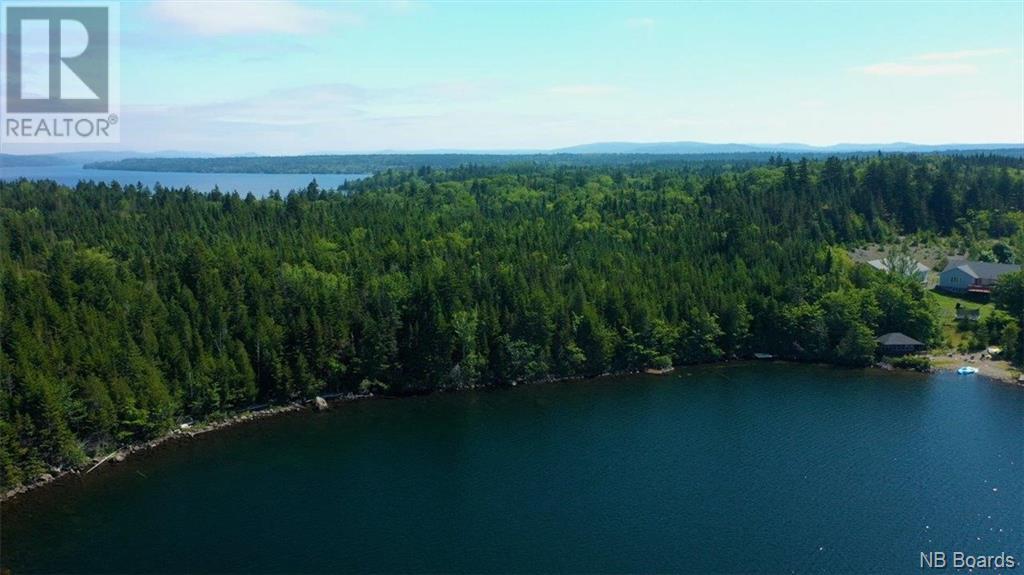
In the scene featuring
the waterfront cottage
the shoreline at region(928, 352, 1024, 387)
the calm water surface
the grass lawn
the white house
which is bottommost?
the calm water surface

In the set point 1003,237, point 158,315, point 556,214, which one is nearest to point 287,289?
point 158,315

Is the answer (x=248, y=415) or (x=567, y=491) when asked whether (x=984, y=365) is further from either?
(x=248, y=415)

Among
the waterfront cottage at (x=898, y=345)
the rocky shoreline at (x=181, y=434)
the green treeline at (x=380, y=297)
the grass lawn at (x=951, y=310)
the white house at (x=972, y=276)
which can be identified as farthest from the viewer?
the white house at (x=972, y=276)

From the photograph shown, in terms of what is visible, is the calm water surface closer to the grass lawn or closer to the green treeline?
the green treeline

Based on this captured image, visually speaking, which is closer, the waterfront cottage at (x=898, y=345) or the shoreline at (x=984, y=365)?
the shoreline at (x=984, y=365)

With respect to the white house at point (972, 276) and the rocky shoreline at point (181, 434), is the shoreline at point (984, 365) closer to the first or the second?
the white house at point (972, 276)

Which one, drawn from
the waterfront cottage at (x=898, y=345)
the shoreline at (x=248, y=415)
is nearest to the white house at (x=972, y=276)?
the waterfront cottage at (x=898, y=345)

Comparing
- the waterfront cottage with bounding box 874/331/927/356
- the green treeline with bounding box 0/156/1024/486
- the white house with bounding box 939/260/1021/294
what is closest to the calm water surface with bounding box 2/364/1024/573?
the green treeline with bounding box 0/156/1024/486
